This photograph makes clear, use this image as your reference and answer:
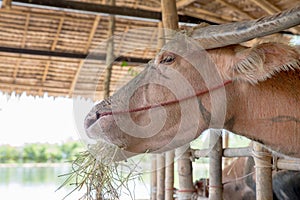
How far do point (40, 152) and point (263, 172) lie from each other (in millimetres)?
14963

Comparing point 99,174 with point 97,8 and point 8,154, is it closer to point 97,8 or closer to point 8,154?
point 97,8

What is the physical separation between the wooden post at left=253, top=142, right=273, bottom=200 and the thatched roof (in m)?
3.28

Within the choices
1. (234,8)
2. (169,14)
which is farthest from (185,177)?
(234,8)

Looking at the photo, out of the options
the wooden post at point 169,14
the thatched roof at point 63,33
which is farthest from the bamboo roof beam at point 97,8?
the wooden post at point 169,14

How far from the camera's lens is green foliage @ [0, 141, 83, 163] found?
51.4 feet

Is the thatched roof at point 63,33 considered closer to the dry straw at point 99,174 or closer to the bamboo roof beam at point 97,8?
Answer: the bamboo roof beam at point 97,8

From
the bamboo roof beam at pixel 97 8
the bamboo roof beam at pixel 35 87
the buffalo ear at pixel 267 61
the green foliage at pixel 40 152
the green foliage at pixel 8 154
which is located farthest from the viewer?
the green foliage at pixel 40 152

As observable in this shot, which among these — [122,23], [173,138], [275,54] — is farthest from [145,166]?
[122,23]

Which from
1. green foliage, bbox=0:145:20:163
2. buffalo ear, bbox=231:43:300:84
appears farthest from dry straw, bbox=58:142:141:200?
green foliage, bbox=0:145:20:163

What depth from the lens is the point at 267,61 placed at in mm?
1100

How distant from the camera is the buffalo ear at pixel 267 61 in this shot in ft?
3.59

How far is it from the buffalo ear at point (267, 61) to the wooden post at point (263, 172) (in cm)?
79

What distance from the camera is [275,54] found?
1101mm

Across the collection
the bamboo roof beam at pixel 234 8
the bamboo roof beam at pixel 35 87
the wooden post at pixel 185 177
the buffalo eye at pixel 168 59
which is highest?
the bamboo roof beam at pixel 234 8
